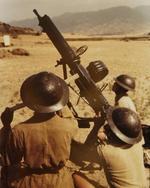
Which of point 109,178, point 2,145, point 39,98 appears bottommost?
point 109,178

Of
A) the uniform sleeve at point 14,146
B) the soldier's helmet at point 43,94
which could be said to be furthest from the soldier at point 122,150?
the uniform sleeve at point 14,146

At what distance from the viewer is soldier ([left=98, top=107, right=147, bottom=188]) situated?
494cm

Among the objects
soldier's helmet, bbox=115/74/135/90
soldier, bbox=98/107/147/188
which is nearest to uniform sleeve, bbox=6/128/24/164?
soldier, bbox=98/107/147/188

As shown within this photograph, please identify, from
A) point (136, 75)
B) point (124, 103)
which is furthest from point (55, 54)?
point (124, 103)

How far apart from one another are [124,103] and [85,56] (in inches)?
731

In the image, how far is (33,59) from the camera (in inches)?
986

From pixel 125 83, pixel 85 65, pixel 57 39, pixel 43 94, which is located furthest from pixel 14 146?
pixel 85 65

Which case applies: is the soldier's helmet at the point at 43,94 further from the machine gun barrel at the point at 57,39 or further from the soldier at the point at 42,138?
the machine gun barrel at the point at 57,39

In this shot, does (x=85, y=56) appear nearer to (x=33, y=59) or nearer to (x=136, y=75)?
(x=33, y=59)

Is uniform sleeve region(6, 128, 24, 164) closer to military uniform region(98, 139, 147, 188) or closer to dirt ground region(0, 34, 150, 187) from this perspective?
military uniform region(98, 139, 147, 188)

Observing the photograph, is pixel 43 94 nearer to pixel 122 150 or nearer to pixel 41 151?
pixel 41 151

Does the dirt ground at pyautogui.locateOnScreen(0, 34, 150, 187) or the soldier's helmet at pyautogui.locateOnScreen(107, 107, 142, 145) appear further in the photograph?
the dirt ground at pyautogui.locateOnScreen(0, 34, 150, 187)

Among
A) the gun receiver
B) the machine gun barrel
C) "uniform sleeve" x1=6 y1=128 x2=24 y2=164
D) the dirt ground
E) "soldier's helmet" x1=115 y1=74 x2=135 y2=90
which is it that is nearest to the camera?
"uniform sleeve" x1=6 y1=128 x2=24 y2=164

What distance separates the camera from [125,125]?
493 cm
